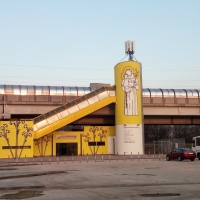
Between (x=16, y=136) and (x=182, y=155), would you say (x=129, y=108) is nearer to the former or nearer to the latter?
(x=16, y=136)

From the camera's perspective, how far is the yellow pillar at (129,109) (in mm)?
52906

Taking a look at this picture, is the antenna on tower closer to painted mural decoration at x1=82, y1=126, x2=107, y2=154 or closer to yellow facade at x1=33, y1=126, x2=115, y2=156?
yellow facade at x1=33, y1=126, x2=115, y2=156

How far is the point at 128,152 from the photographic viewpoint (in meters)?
52.5

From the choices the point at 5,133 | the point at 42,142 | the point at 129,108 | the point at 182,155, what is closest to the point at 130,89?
the point at 129,108

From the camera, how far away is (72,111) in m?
52.5

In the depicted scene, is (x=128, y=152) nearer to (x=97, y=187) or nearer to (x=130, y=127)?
(x=130, y=127)

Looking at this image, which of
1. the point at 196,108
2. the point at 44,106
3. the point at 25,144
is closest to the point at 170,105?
the point at 196,108

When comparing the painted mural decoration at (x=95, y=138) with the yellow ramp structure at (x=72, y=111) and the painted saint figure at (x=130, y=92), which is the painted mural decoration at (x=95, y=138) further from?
the painted saint figure at (x=130, y=92)

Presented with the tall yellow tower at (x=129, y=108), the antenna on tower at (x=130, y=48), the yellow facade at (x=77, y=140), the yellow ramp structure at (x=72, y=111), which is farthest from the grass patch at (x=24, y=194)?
the antenna on tower at (x=130, y=48)

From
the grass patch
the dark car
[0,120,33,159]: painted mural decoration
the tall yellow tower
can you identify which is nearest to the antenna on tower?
the tall yellow tower

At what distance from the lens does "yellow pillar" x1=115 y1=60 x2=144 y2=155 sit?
5291 centimetres

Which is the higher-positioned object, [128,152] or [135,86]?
[135,86]

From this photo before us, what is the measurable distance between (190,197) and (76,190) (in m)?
4.76

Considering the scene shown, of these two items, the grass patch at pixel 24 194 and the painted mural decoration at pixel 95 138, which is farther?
the painted mural decoration at pixel 95 138
